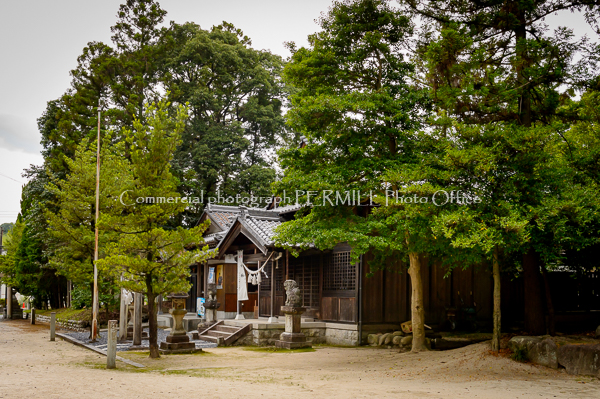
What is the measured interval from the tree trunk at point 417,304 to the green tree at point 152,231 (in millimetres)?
5652

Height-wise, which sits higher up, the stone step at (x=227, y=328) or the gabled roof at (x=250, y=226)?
the gabled roof at (x=250, y=226)

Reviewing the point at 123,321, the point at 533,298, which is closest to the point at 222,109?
the point at 123,321

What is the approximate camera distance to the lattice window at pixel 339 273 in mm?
16922

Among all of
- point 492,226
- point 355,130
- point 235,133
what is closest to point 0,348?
point 355,130

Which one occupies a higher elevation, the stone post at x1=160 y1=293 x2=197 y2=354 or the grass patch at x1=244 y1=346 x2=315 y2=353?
the stone post at x1=160 y1=293 x2=197 y2=354

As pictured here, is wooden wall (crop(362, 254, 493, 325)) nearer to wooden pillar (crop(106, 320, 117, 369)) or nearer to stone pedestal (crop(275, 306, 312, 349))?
stone pedestal (crop(275, 306, 312, 349))

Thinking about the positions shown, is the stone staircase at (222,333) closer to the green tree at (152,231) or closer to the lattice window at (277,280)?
the lattice window at (277,280)

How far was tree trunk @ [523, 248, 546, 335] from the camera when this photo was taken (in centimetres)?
1170

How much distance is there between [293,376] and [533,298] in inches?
238

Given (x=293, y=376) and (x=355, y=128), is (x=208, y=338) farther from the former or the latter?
(x=355, y=128)

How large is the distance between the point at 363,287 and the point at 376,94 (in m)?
7.16

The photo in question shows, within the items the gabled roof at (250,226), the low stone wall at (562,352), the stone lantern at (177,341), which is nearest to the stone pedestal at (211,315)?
the gabled roof at (250,226)

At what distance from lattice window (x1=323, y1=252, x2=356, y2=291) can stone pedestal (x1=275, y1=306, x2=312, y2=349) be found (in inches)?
79.0

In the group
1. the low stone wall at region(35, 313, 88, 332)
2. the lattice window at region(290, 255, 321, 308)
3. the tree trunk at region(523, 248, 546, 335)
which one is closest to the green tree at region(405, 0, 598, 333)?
the tree trunk at region(523, 248, 546, 335)
